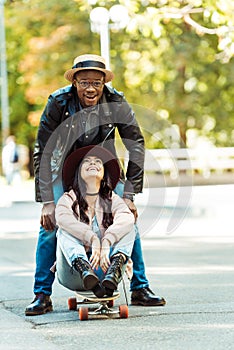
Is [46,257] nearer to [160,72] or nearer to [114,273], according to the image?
[114,273]

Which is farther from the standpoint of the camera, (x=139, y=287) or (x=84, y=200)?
(x=139, y=287)

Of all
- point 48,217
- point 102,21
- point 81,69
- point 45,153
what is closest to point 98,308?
point 48,217

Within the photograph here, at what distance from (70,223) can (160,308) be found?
102 cm

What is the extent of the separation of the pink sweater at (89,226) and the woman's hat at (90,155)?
0.47 ft

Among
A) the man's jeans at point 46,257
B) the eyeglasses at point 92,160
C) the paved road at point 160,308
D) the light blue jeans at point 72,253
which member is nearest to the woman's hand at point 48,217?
the man's jeans at point 46,257

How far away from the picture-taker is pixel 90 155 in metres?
7.96

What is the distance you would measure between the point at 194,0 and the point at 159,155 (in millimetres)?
17862

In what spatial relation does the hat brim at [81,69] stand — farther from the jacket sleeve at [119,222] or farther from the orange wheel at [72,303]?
the orange wheel at [72,303]

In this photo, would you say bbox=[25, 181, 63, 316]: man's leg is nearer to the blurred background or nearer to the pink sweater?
the pink sweater

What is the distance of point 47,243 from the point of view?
818 centimetres

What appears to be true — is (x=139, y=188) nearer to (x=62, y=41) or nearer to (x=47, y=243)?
(x=47, y=243)

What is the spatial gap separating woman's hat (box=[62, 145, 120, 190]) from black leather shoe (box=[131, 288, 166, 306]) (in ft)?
2.82

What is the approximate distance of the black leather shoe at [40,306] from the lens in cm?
801

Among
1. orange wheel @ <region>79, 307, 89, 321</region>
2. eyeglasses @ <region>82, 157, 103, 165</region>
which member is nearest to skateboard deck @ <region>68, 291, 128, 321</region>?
orange wheel @ <region>79, 307, 89, 321</region>
